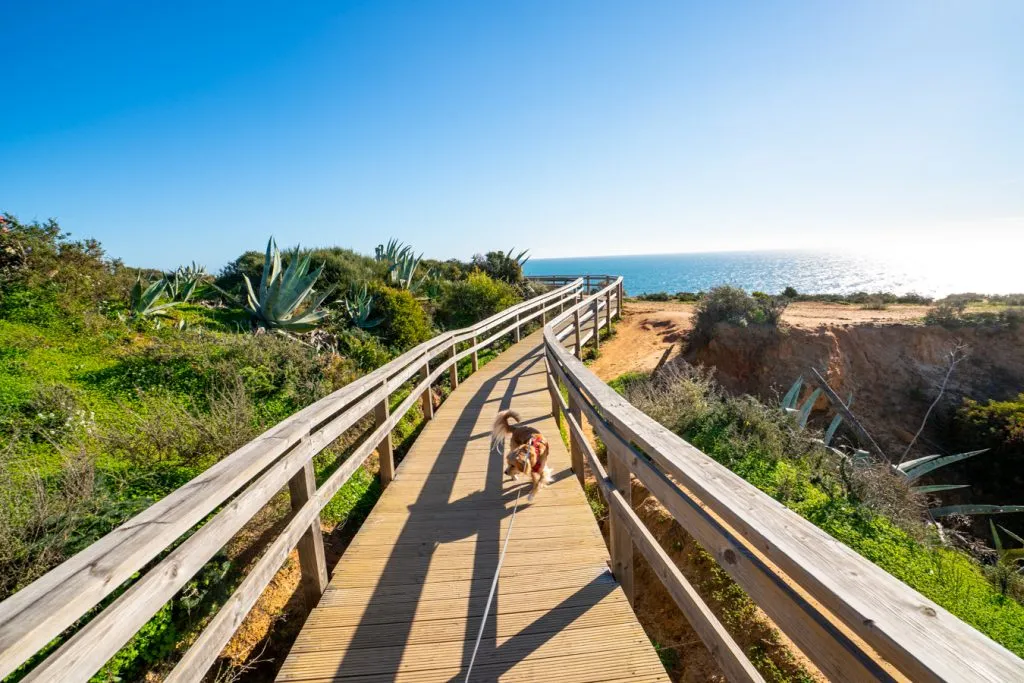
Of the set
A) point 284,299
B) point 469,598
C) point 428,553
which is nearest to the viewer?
point 469,598

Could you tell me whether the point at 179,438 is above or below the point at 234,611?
above

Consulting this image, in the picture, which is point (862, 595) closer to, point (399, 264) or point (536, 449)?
point (536, 449)

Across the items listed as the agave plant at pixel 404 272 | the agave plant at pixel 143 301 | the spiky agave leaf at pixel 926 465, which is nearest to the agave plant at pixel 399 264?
the agave plant at pixel 404 272

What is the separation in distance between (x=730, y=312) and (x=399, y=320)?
914 centimetres

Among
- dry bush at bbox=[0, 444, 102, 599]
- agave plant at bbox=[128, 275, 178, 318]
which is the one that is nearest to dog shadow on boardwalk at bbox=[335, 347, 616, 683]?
dry bush at bbox=[0, 444, 102, 599]

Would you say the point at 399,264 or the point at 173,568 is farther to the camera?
the point at 399,264

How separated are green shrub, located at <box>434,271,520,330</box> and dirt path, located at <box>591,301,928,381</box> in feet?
10.6

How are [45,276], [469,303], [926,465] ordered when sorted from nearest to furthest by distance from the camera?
[926,465] → [45,276] → [469,303]

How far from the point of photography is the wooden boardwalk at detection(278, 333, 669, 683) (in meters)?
2.14

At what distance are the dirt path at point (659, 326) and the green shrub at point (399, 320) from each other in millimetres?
4170

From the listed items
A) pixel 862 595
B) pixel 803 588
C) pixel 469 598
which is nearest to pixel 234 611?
pixel 469 598

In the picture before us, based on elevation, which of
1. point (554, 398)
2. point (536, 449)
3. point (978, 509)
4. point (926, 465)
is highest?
point (536, 449)

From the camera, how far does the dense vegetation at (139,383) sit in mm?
2742

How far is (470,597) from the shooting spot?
2.64 metres
